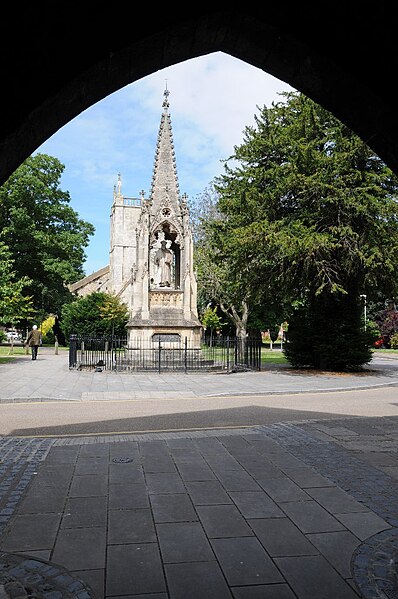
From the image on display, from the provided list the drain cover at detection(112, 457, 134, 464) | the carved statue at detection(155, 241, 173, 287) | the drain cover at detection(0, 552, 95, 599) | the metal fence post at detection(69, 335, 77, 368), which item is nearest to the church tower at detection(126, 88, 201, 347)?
the carved statue at detection(155, 241, 173, 287)

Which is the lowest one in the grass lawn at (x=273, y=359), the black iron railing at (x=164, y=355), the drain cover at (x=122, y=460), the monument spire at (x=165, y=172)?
the drain cover at (x=122, y=460)

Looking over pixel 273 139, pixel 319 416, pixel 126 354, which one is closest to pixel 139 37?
pixel 319 416

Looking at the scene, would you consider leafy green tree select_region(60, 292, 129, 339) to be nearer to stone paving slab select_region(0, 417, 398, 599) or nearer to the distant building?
the distant building

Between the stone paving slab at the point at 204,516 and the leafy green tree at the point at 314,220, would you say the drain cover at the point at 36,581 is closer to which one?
the stone paving slab at the point at 204,516

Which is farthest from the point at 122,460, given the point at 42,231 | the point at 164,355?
the point at 42,231

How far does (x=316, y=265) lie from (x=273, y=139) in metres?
6.33

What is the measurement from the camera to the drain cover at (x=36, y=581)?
317 cm

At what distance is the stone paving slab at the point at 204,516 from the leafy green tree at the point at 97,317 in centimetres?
2837

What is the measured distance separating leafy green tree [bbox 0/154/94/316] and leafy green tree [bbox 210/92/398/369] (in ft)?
80.3

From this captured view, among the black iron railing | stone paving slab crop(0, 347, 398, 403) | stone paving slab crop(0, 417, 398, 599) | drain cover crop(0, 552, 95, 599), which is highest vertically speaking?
the black iron railing

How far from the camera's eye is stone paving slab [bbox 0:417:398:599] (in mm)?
3467

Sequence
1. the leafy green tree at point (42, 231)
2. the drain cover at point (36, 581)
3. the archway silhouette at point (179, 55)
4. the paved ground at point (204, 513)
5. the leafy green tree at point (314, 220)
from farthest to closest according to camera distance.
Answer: the leafy green tree at point (42, 231) → the leafy green tree at point (314, 220) → the paved ground at point (204, 513) → the drain cover at point (36, 581) → the archway silhouette at point (179, 55)

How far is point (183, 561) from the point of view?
373cm

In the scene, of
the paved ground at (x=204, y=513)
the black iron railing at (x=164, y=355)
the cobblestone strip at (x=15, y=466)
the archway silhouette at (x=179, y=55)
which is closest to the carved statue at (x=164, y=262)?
the black iron railing at (x=164, y=355)
